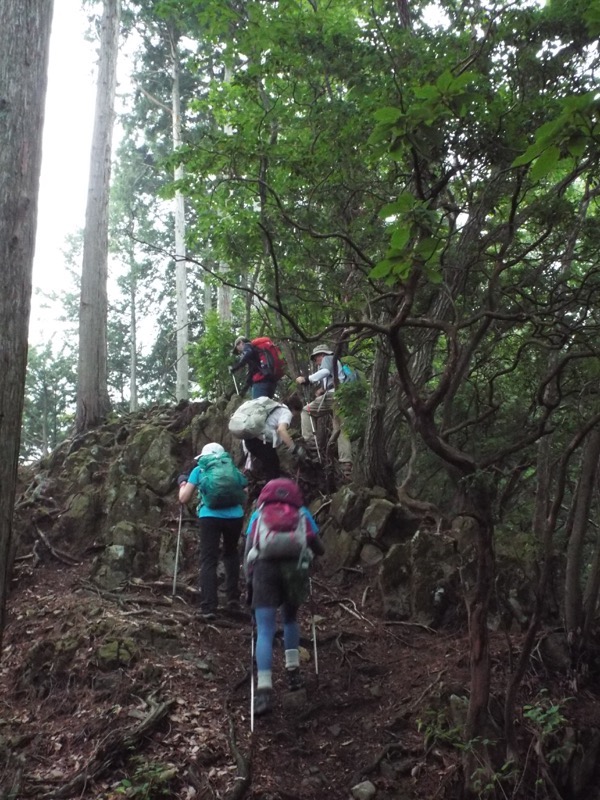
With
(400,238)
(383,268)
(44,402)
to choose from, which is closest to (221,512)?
(383,268)

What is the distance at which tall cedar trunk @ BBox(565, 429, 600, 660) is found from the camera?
551 cm

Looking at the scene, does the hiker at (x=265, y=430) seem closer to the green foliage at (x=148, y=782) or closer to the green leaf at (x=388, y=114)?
the green foliage at (x=148, y=782)

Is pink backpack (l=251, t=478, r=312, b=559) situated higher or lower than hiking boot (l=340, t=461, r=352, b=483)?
lower

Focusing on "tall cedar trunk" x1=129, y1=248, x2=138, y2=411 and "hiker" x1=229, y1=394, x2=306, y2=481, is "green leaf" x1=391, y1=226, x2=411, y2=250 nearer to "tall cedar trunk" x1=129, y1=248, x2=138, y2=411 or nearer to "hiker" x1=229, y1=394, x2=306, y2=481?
"hiker" x1=229, y1=394, x2=306, y2=481

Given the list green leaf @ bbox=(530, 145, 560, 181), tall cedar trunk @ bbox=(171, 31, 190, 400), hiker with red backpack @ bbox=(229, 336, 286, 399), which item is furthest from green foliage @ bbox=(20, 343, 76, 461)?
green leaf @ bbox=(530, 145, 560, 181)

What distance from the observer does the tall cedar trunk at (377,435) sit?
27.4 ft

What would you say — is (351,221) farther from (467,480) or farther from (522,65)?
(467,480)

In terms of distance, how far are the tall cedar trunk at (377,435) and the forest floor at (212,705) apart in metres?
1.86

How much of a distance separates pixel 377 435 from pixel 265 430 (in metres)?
1.54

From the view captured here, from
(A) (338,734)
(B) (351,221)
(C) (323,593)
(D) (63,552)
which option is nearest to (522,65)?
(B) (351,221)

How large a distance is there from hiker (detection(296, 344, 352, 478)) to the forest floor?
2832 mm

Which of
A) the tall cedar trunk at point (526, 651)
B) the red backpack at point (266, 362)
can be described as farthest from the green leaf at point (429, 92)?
the red backpack at point (266, 362)

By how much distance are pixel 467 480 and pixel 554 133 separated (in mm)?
2123

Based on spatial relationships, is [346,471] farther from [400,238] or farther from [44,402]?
[44,402]
